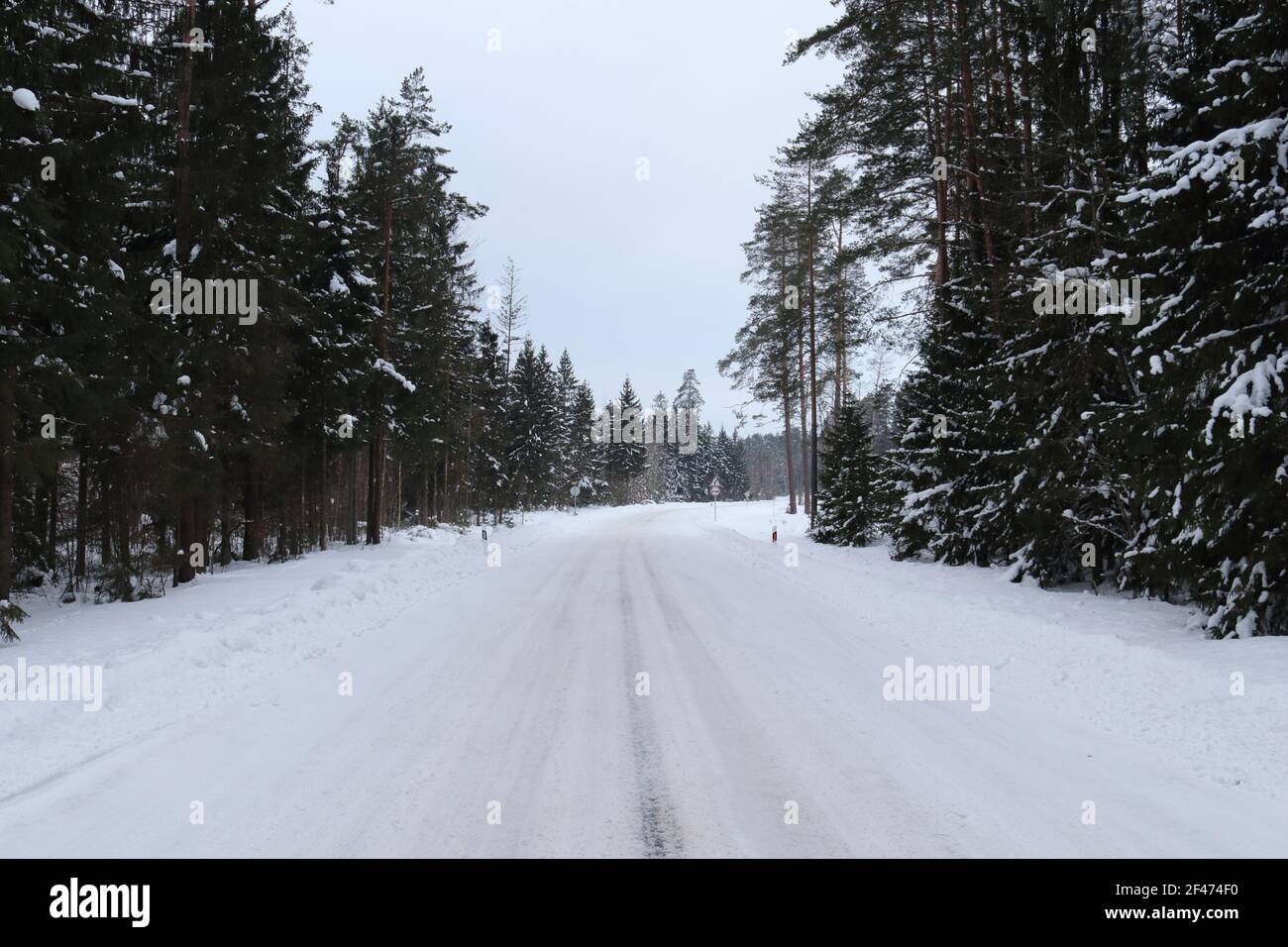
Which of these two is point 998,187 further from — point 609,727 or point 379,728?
point 379,728

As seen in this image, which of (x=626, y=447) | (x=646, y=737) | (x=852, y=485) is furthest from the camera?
(x=626, y=447)

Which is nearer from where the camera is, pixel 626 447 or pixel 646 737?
pixel 646 737

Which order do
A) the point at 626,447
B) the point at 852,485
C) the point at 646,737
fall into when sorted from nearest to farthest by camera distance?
1. the point at 646,737
2. the point at 852,485
3. the point at 626,447

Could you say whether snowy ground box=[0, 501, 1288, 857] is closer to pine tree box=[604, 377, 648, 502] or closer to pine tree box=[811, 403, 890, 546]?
pine tree box=[811, 403, 890, 546]

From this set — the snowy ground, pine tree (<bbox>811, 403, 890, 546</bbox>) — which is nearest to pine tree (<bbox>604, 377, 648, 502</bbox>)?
pine tree (<bbox>811, 403, 890, 546</bbox>)

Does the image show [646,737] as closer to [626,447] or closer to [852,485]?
[852,485]

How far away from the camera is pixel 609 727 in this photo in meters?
5.34

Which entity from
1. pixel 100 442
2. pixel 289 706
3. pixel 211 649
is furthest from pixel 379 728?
pixel 100 442

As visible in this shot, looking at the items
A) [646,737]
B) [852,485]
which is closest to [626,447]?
[852,485]

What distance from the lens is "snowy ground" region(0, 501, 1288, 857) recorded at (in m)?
3.64

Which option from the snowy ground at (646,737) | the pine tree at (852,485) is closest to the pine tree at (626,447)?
the pine tree at (852,485)

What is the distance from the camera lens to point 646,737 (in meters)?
5.12
